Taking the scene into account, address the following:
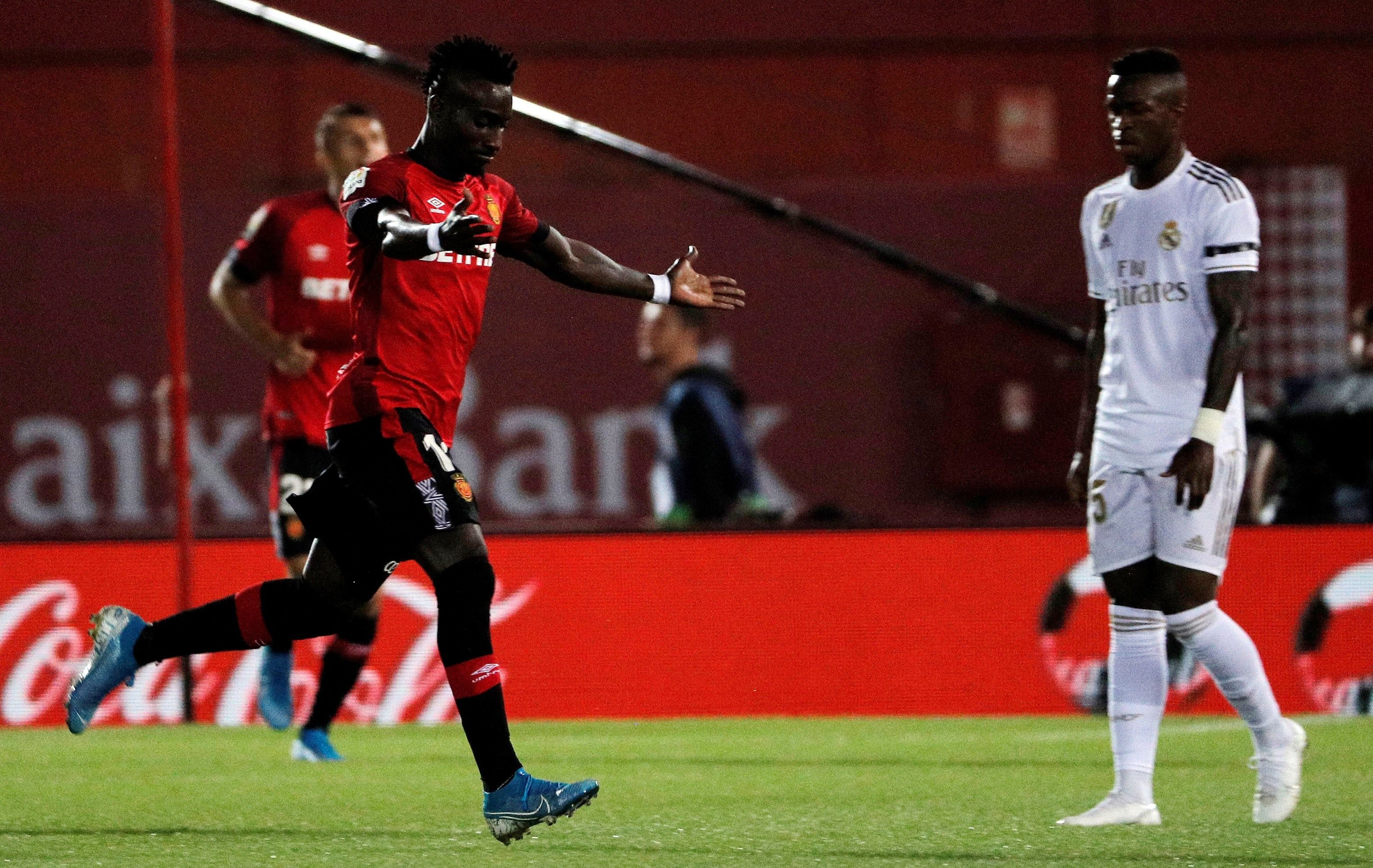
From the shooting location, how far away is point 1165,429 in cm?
485

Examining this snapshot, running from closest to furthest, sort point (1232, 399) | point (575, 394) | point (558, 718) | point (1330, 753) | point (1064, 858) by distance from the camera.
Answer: point (1064, 858) < point (1232, 399) < point (1330, 753) < point (558, 718) < point (575, 394)

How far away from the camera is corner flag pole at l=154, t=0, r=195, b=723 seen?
7891mm

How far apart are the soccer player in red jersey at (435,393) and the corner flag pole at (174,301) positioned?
3.01 m

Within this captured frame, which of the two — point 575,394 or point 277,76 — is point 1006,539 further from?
point 277,76

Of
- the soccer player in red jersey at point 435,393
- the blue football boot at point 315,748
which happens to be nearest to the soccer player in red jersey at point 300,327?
the blue football boot at point 315,748

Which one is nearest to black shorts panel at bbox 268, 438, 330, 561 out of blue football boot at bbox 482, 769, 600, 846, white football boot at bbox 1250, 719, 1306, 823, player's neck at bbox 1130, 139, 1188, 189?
blue football boot at bbox 482, 769, 600, 846

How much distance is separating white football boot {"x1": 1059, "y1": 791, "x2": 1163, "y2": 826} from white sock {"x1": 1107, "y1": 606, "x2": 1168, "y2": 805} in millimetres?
17

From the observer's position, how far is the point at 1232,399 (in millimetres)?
4867

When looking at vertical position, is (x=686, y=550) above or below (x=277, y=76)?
below

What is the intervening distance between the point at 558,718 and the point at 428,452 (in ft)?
11.5

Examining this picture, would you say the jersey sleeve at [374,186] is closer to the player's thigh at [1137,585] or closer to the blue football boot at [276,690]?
the player's thigh at [1137,585]

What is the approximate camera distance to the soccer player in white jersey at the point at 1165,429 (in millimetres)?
4773

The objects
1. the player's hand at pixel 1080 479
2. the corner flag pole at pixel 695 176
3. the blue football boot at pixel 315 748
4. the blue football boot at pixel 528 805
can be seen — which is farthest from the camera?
the corner flag pole at pixel 695 176

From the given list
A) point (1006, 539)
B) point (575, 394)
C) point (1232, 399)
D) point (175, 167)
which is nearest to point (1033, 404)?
point (575, 394)
